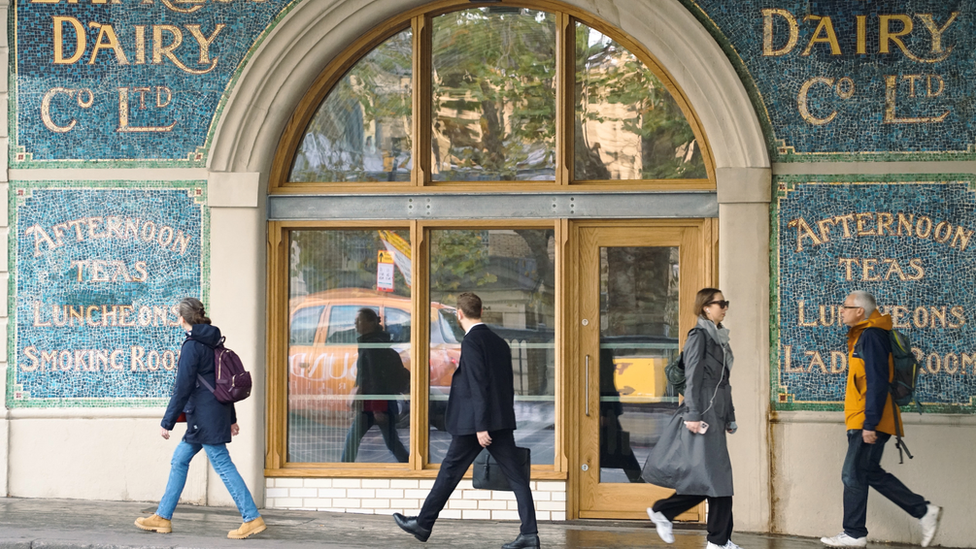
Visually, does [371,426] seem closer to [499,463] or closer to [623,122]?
[499,463]

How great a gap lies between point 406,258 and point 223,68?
203 cm

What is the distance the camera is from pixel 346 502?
764 centimetres

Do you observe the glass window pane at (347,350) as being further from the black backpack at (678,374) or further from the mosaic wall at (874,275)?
the mosaic wall at (874,275)

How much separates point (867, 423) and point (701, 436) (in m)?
1.22

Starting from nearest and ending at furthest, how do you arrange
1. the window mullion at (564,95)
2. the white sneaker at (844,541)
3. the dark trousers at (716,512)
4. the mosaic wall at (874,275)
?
the dark trousers at (716,512) → the white sneaker at (844,541) → the mosaic wall at (874,275) → the window mullion at (564,95)

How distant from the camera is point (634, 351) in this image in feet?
24.8

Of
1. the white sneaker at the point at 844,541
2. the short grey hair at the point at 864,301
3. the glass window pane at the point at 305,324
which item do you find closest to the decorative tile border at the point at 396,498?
the glass window pane at the point at 305,324

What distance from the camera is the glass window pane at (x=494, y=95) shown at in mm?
7629

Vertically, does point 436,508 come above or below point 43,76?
below

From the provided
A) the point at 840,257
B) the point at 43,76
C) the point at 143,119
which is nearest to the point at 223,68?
the point at 143,119

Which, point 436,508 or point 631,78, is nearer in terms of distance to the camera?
point 436,508

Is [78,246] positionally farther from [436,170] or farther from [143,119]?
[436,170]

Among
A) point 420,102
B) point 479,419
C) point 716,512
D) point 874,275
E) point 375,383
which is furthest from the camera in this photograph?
point 375,383

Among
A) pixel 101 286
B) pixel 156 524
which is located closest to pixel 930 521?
pixel 156 524
